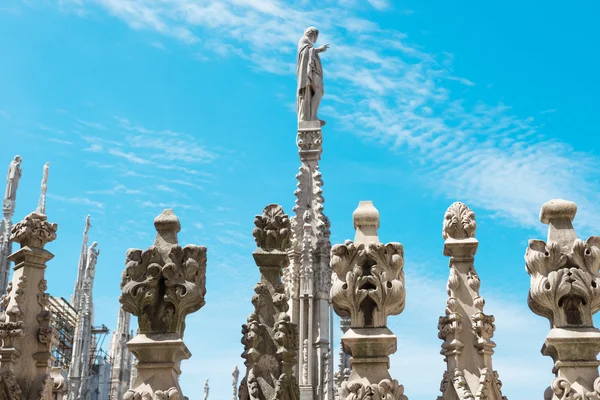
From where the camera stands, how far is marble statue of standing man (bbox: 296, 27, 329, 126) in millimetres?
20391

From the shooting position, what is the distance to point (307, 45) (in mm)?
20875

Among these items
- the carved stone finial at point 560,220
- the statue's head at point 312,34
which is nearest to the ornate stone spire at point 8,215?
the statue's head at point 312,34

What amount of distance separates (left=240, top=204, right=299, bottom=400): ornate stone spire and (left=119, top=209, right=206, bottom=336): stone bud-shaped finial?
0.79 meters

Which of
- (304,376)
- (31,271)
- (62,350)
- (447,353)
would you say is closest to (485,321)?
(447,353)

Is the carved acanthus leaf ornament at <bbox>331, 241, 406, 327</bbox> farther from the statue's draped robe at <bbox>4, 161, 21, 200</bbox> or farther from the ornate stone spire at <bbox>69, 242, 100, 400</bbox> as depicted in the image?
the statue's draped robe at <bbox>4, 161, 21, 200</bbox>

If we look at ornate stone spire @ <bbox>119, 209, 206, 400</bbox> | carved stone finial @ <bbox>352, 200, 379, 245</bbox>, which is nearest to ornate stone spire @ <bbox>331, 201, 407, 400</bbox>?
carved stone finial @ <bbox>352, 200, 379, 245</bbox>

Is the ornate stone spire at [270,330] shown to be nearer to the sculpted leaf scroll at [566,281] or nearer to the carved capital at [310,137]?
the sculpted leaf scroll at [566,281]

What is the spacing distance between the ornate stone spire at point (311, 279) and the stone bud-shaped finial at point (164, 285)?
7.97 m

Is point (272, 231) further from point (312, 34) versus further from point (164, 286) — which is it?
point (312, 34)

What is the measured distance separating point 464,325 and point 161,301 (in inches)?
151

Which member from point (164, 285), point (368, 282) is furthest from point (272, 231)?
point (368, 282)

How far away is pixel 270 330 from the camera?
10000mm

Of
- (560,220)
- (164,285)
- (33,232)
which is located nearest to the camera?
(560,220)

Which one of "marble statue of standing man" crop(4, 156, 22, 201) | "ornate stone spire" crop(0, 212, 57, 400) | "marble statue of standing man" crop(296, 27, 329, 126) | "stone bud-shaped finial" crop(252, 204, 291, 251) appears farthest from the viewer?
"marble statue of standing man" crop(4, 156, 22, 201)
